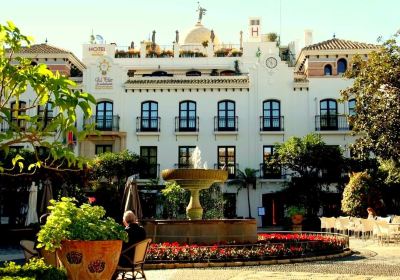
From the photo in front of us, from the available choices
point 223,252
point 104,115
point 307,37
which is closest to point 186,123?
point 104,115

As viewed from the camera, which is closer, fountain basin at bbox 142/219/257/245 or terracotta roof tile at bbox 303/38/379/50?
fountain basin at bbox 142/219/257/245

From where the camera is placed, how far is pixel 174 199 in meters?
34.0

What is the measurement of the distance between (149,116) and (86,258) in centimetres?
3229

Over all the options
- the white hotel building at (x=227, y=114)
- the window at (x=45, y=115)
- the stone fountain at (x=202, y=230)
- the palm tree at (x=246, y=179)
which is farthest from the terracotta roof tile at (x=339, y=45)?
the stone fountain at (x=202, y=230)

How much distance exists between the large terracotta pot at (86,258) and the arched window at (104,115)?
1250 inches

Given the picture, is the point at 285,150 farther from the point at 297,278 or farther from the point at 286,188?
the point at 297,278

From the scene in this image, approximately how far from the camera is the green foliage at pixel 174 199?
1339 inches

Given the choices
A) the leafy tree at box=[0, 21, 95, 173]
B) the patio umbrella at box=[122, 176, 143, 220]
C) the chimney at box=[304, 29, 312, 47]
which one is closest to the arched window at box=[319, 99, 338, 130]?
the chimney at box=[304, 29, 312, 47]

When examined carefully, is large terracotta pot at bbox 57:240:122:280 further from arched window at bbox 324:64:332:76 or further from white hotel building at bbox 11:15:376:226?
arched window at bbox 324:64:332:76

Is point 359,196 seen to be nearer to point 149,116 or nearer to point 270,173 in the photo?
point 270,173

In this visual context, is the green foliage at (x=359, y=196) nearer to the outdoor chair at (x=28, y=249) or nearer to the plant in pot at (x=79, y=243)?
the outdoor chair at (x=28, y=249)

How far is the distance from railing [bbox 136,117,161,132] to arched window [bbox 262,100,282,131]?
7230 millimetres

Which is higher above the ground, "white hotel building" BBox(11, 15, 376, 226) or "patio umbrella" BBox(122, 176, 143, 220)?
"white hotel building" BBox(11, 15, 376, 226)

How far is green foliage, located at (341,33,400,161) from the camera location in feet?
69.3
